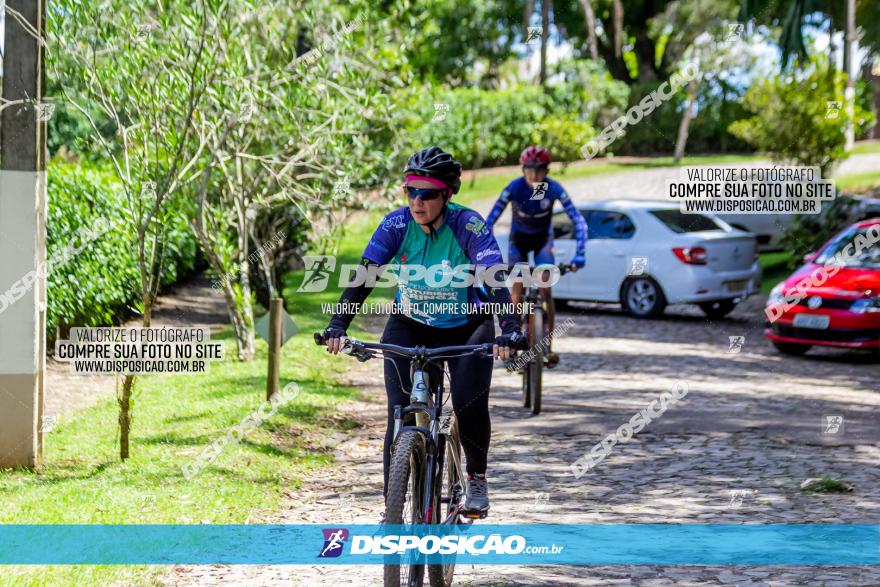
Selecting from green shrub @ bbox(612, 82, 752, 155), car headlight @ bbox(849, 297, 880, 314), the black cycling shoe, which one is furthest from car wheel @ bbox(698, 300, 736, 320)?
green shrub @ bbox(612, 82, 752, 155)

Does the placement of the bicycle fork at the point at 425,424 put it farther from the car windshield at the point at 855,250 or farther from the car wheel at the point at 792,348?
the car wheel at the point at 792,348

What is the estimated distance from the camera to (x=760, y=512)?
7336mm

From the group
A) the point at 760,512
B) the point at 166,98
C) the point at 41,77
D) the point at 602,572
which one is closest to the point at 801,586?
the point at 602,572

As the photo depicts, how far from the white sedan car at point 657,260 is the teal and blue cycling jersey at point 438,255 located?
1290cm

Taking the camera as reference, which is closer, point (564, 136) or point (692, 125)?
point (564, 136)

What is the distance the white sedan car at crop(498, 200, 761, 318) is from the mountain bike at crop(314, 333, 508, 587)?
12.9 m

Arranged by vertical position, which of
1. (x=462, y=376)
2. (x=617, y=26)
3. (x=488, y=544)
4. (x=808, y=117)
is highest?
(x=617, y=26)

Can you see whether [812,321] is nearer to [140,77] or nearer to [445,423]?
[140,77]

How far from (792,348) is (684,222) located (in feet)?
12.4

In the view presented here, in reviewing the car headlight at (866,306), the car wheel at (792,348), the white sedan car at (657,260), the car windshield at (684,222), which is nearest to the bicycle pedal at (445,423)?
the car headlight at (866,306)

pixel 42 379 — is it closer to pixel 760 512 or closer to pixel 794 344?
pixel 760 512

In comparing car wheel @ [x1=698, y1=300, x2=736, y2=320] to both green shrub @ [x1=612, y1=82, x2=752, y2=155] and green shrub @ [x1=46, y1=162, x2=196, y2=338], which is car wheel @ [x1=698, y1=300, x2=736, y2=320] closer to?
green shrub @ [x1=46, y1=162, x2=196, y2=338]

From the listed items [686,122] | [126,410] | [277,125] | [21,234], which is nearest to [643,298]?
[277,125]

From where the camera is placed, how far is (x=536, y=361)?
1060 centimetres
